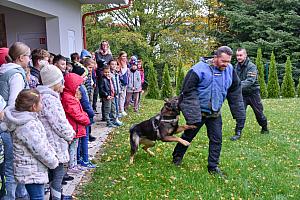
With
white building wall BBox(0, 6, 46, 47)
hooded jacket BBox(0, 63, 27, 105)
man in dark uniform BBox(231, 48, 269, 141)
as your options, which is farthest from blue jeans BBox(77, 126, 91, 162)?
white building wall BBox(0, 6, 46, 47)

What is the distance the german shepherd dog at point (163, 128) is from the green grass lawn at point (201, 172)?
46 centimetres

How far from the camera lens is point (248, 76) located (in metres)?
8.33

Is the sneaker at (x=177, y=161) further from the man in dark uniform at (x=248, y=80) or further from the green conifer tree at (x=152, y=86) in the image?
the green conifer tree at (x=152, y=86)

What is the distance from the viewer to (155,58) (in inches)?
968

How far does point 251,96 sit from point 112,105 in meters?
Answer: 3.39

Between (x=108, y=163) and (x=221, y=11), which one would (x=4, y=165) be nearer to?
(x=108, y=163)

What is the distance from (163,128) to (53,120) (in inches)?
86.8

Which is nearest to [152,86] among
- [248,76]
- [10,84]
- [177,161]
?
[248,76]

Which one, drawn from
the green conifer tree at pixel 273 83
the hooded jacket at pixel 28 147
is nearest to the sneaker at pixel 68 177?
the hooded jacket at pixel 28 147

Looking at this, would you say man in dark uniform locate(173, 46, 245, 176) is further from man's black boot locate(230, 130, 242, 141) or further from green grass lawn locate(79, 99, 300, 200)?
man's black boot locate(230, 130, 242, 141)

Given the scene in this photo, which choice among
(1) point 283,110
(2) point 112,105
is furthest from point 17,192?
(1) point 283,110

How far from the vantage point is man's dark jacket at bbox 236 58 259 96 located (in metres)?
8.31

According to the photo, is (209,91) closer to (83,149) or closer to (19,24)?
(83,149)

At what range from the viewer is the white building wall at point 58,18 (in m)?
9.20
